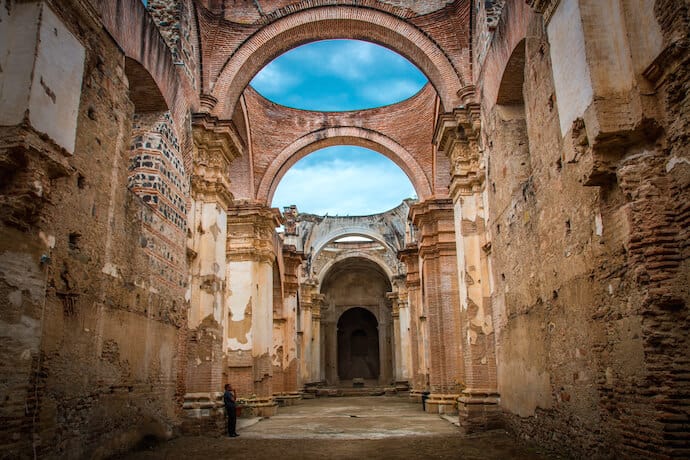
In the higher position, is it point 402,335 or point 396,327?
point 396,327

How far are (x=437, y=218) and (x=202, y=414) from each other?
8.85 meters

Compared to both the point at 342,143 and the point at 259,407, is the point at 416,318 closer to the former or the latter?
the point at 342,143

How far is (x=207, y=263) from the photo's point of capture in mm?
11453

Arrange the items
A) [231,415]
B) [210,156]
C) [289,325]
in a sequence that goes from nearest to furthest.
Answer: [231,415] < [210,156] < [289,325]

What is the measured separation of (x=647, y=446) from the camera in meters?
4.25

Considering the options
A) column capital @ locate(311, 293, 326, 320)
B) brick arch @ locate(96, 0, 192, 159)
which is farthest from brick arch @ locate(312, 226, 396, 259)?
brick arch @ locate(96, 0, 192, 159)

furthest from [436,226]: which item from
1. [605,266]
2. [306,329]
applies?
[306,329]

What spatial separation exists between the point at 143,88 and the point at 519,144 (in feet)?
19.1

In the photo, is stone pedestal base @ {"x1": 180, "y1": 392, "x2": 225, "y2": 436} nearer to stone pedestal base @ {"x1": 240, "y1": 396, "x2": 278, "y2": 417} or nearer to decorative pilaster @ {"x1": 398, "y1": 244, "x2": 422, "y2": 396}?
stone pedestal base @ {"x1": 240, "y1": 396, "x2": 278, "y2": 417}

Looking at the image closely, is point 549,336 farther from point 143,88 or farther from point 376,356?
point 376,356

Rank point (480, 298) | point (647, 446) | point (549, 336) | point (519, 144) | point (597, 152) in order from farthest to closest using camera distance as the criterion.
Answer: point (480, 298)
point (519, 144)
point (549, 336)
point (597, 152)
point (647, 446)

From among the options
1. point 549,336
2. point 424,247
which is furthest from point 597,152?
point 424,247

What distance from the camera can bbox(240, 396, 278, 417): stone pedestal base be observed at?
1499 centimetres

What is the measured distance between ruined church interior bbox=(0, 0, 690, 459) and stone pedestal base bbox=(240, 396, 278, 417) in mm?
51
